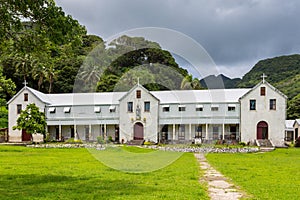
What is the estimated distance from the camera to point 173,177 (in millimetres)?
14508

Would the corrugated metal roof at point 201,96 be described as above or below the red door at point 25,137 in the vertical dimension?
above

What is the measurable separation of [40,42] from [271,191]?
8.33 metres

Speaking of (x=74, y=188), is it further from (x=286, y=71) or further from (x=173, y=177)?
(x=286, y=71)

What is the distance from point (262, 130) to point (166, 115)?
Result: 10480 millimetres

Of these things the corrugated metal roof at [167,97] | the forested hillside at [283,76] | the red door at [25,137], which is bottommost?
the red door at [25,137]

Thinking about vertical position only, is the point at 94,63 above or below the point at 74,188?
above

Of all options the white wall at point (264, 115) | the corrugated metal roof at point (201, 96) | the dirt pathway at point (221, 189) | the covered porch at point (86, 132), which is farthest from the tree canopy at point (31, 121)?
the dirt pathway at point (221, 189)

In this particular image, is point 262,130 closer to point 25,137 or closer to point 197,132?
point 197,132

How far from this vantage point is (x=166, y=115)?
4416cm

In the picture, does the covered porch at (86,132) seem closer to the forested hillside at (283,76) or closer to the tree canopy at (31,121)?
the tree canopy at (31,121)

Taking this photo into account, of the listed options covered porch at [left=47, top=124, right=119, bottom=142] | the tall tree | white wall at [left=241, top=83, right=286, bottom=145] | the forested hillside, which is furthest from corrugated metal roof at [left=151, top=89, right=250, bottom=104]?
the tall tree

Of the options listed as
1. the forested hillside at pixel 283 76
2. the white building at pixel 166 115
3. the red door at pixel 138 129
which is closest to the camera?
the white building at pixel 166 115

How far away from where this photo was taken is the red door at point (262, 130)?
139 feet

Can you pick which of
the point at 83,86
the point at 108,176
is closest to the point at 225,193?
the point at 108,176
